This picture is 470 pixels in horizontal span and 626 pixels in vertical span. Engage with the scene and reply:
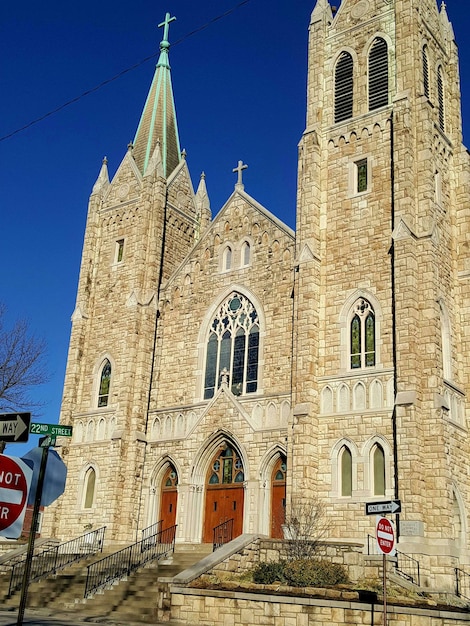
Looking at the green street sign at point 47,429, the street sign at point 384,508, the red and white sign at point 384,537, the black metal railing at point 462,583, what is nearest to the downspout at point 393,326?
the black metal railing at point 462,583

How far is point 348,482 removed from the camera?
21297mm

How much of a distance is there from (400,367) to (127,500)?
1070 centimetres

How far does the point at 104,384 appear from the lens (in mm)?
28812

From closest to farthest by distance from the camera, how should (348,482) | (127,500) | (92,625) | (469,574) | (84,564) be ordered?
(92,625)
(469,574)
(348,482)
(84,564)
(127,500)

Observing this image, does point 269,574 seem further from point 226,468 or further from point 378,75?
point 378,75

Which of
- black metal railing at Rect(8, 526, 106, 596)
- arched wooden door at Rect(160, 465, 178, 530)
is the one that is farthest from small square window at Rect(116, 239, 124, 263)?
black metal railing at Rect(8, 526, 106, 596)

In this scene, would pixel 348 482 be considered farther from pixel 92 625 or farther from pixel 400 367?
pixel 92 625

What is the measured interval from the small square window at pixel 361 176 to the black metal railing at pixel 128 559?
1261 centimetres

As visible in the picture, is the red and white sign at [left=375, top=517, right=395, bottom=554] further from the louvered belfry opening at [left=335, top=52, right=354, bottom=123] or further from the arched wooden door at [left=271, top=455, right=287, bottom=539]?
the louvered belfry opening at [left=335, top=52, right=354, bottom=123]

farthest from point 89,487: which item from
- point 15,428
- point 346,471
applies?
point 15,428

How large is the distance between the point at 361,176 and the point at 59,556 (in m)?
15.7

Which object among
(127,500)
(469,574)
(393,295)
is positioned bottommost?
(469,574)

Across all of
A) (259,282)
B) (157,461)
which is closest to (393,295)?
(259,282)

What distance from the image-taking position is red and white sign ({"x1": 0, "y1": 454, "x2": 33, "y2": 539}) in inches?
222
